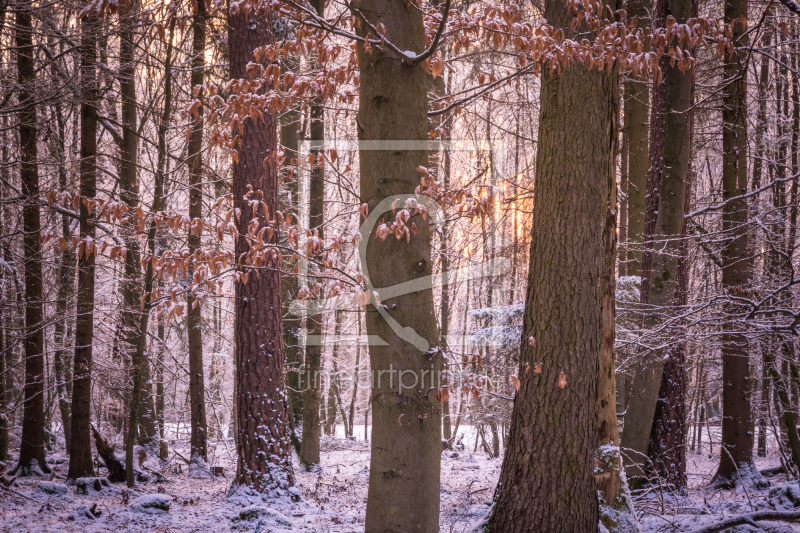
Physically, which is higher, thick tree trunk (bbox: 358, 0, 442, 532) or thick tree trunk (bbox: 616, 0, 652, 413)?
thick tree trunk (bbox: 616, 0, 652, 413)

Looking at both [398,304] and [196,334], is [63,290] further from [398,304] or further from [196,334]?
[398,304]

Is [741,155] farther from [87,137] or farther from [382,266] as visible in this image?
[87,137]

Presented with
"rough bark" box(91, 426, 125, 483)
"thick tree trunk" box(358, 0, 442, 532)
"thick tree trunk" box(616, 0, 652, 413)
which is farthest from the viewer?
"thick tree trunk" box(616, 0, 652, 413)

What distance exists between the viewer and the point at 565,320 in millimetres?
4414

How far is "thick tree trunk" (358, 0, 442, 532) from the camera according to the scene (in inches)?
154

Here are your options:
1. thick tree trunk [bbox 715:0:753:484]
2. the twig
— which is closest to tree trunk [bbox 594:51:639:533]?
the twig

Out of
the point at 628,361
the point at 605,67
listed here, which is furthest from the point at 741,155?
the point at 605,67

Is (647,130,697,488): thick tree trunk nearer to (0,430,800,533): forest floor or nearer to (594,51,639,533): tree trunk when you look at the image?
(0,430,800,533): forest floor

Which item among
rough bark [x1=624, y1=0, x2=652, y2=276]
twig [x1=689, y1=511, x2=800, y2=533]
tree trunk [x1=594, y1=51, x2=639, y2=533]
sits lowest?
twig [x1=689, y1=511, x2=800, y2=533]

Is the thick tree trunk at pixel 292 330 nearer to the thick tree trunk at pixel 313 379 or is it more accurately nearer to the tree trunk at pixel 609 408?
the thick tree trunk at pixel 313 379

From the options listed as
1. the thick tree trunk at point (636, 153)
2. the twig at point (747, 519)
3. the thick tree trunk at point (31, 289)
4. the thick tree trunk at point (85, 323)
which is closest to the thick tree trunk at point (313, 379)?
the thick tree trunk at point (85, 323)

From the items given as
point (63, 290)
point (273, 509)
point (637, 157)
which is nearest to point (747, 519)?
point (273, 509)

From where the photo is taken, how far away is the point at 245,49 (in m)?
7.91

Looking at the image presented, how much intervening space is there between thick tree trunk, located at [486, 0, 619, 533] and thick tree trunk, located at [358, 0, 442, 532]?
90cm
